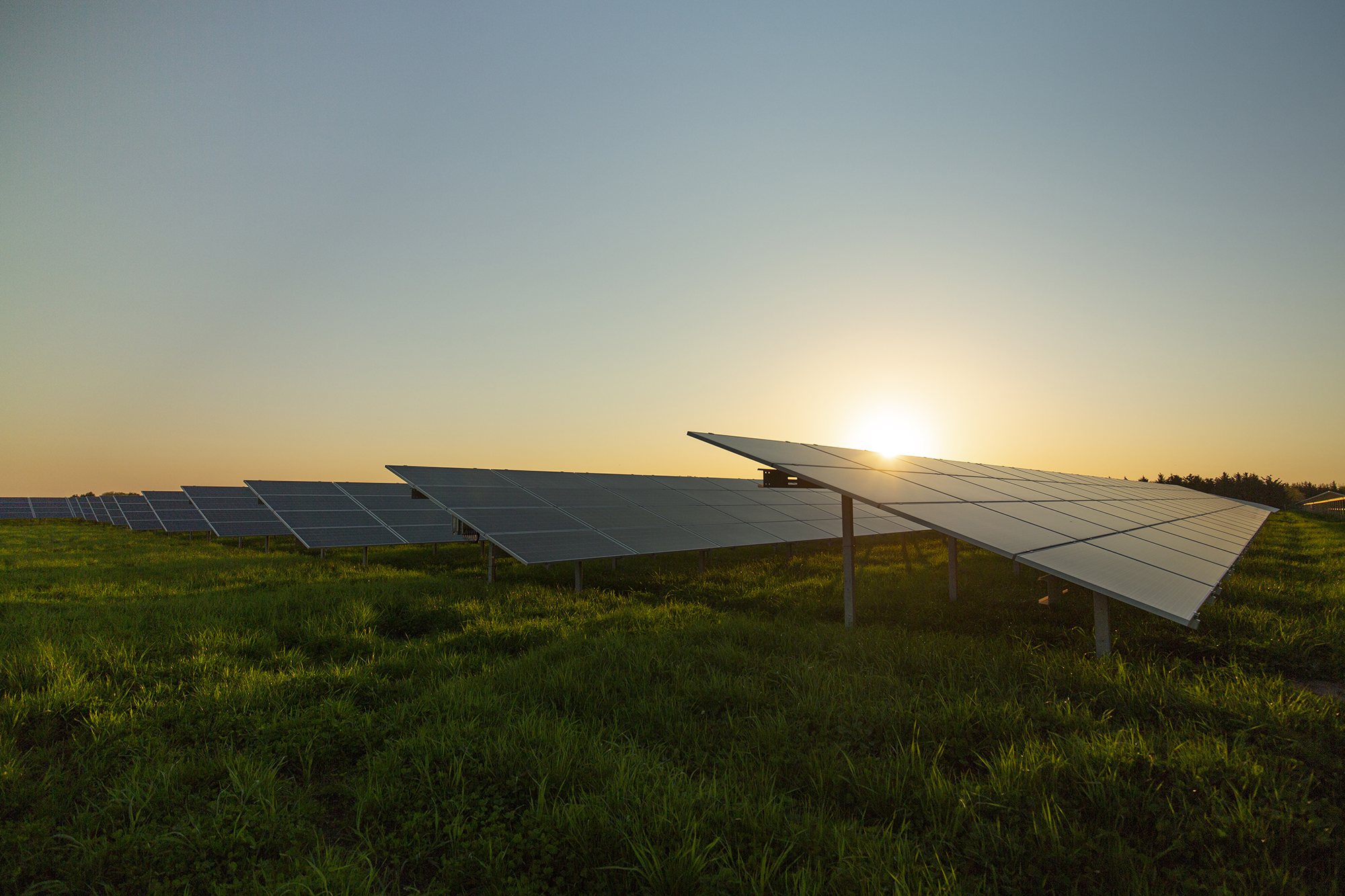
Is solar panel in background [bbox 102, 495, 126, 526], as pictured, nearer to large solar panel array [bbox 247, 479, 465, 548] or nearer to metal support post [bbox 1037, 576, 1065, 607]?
large solar panel array [bbox 247, 479, 465, 548]

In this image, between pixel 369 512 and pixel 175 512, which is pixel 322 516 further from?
pixel 175 512

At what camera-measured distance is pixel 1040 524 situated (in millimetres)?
8875

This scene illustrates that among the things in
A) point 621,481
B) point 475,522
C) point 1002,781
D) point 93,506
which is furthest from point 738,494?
point 93,506

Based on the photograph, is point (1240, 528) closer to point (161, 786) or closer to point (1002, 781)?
point (1002, 781)

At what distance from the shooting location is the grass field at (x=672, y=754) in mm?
3135

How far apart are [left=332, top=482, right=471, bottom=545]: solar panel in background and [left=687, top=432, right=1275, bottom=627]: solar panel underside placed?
10441 millimetres

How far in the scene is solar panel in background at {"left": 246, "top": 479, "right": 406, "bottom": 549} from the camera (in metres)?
15.7

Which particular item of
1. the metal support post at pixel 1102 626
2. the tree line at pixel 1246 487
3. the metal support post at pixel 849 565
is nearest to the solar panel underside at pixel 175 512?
the metal support post at pixel 849 565

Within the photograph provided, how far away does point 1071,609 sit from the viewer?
863 centimetres

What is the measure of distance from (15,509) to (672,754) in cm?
7823

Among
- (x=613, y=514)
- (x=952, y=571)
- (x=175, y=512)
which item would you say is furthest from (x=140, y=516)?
(x=952, y=571)

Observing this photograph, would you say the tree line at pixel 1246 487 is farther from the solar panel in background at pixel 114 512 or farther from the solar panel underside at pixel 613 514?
the solar panel in background at pixel 114 512

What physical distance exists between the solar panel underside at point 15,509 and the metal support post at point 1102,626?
7246 centimetres

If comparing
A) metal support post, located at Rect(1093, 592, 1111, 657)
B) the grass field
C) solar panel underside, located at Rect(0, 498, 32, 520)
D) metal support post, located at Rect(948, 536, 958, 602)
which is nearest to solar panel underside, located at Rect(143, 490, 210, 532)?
the grass field
